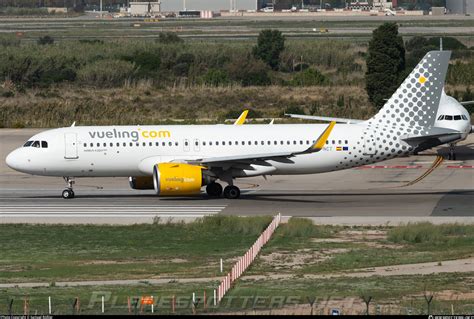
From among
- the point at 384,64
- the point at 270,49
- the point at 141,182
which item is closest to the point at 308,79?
the point at 384,64

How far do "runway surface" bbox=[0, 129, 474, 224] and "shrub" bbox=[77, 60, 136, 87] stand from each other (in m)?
46.0

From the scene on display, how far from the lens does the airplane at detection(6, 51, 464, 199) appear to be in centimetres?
5288

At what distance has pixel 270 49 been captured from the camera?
4968 inches

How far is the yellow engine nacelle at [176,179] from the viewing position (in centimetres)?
5047

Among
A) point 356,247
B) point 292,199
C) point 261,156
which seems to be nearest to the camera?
point 356,247

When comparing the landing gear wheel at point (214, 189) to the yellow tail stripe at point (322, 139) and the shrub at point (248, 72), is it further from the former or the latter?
→ the shrub at point (248, 72)

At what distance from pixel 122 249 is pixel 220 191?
14.2 metres

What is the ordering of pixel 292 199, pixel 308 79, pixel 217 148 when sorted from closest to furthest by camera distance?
pixel 292 199 → pixel 217 148 → pixel 308 79

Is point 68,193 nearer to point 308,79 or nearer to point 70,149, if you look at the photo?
point 70,149

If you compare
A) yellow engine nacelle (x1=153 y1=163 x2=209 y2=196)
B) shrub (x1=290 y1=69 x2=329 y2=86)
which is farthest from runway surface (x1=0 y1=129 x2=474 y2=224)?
shrub (x1=290 y1=69 x2=329 y2=86)

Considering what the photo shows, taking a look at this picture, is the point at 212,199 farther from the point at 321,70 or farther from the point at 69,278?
the point at 321,70

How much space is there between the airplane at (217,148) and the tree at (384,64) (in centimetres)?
3584

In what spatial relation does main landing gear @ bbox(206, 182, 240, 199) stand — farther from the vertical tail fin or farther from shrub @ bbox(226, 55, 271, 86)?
shrub @ bbox(226, 55, 271, 86)

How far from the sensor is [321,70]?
123312mm
